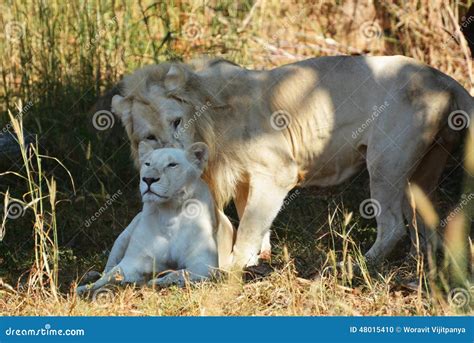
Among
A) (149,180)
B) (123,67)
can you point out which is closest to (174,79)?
(149,180)

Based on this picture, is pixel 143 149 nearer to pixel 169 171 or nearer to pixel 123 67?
pixel 169 171

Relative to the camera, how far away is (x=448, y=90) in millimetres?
7418

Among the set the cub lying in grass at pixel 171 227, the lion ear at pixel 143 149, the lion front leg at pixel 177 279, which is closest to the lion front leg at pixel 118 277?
the cub lying in grass at pixel 171 227

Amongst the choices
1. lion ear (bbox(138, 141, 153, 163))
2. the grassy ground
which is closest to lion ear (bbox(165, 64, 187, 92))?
lion ear (bbox(138, 141, 153, 163))

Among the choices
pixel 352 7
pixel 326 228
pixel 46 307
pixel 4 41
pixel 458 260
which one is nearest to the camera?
pixel 46 307

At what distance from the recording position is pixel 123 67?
32.8ft

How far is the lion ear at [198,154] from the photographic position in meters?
6.84

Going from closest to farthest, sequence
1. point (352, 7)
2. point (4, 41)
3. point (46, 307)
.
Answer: point (46, 307)
point (4, 41)
point (352, 7)

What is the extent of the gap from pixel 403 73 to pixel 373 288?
1.99 m

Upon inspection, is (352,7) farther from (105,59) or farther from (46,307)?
(46,307)

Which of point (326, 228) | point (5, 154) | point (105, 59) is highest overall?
point (105, 59)

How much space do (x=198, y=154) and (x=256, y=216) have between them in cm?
72

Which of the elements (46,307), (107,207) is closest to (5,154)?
(107,207)

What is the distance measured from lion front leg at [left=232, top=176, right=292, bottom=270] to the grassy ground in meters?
0.25
